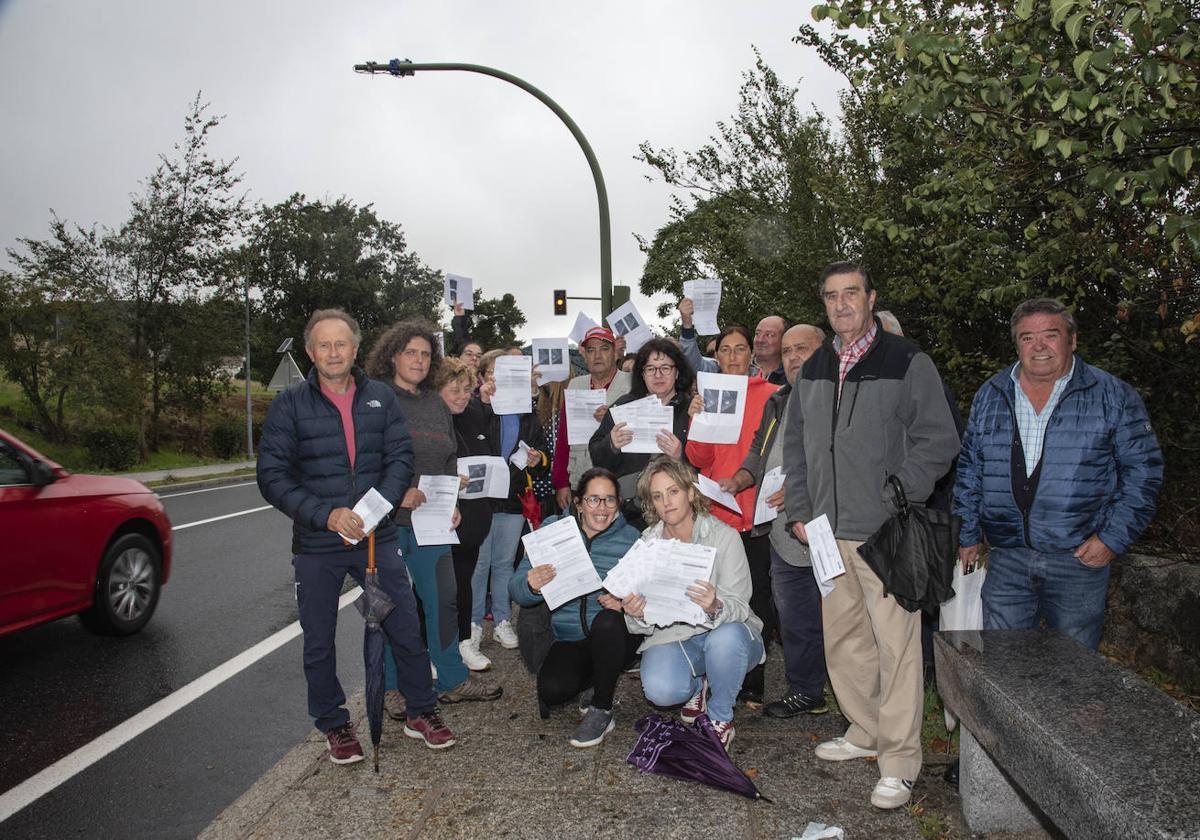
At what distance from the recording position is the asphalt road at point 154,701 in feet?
13.0

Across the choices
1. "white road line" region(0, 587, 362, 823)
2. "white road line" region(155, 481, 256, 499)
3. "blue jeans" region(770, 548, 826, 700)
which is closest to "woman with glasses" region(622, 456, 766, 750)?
"blue jeans" region(770, 548, 826, 700)

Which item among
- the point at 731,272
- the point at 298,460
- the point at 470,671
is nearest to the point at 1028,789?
the point at 298,460

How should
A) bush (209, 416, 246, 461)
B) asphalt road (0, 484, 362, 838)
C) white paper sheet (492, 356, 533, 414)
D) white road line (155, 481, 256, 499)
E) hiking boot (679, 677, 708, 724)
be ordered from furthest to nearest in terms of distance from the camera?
bush (209, 416, 246, 461)
white road line (155, 481, 256, 499)
white paper sheet (492, 356, 533, 414)
hiking boot (679, 677, 708, 724)
asphalt road (0, 484, 362, 838)

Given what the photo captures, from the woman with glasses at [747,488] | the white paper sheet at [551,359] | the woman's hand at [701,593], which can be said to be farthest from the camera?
the white paper sheet at [551,359]

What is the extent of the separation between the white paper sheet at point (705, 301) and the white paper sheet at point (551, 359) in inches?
39.6

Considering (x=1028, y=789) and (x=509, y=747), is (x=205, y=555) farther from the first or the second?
(x=1028, y=789)

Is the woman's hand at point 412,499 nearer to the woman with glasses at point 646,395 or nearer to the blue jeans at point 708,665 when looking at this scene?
the woman with glasses at point 646,395

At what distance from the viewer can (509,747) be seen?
432 cm

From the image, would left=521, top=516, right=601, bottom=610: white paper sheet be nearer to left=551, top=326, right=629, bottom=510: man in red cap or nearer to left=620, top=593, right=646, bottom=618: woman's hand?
left=620, top=593, right=646, bottom=618: woman's hand

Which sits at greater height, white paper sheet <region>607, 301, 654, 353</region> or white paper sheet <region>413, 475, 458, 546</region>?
white paper sheet <region>607, 301, 654, 353</region>

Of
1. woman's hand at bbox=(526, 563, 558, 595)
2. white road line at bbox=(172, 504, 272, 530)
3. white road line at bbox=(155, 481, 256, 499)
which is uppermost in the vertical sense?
woman's hand at bbox=(526, 563, 558, 595)

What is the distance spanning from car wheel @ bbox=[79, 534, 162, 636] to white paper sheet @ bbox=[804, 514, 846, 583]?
508 centimetres

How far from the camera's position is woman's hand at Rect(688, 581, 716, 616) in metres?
4.18

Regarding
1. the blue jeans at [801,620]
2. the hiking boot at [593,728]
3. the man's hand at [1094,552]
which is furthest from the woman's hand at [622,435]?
the man's hand at [1094,552]
